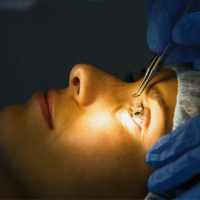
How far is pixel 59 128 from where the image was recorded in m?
0.83

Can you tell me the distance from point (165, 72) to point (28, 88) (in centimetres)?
54

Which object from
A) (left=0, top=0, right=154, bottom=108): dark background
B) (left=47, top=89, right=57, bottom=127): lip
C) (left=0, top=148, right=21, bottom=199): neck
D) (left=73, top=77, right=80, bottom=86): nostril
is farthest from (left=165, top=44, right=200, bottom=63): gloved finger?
(left=0, top=148, right=21, bottom=199): neck

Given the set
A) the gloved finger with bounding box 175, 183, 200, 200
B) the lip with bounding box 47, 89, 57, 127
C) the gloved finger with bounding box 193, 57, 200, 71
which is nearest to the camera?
the gloved finger with bounding box 175, 183, 200, 200

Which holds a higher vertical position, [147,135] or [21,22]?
[21,22]

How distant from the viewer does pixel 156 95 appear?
86 cm

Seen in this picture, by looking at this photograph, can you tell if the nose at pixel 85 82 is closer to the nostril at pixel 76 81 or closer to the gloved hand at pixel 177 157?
the nostril at pixel 76 81

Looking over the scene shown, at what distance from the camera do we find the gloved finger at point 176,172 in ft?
2.50

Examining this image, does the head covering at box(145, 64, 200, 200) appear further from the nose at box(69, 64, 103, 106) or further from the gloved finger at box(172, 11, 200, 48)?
the nose at box(69, 64, 103, 106)

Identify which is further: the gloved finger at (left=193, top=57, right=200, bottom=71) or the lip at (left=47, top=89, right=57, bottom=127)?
the gloved finger at (left=193, top=57, right=200, bottom=71)

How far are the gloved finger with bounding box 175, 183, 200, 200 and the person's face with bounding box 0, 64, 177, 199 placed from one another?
0.44 feet

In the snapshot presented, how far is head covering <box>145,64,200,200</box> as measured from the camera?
83 centimetres

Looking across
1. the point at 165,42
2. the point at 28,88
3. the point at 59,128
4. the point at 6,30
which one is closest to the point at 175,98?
the point at 165,42

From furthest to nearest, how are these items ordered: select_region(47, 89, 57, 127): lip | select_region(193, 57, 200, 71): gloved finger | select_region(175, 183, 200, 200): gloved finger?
select_region(193, 57, 200, 71): gloved finger, select_region(47, 89, 57, 127): lip, select_region(175, 183, 200, 200): gloved finger

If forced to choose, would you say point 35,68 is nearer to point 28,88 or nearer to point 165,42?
point 28,88
